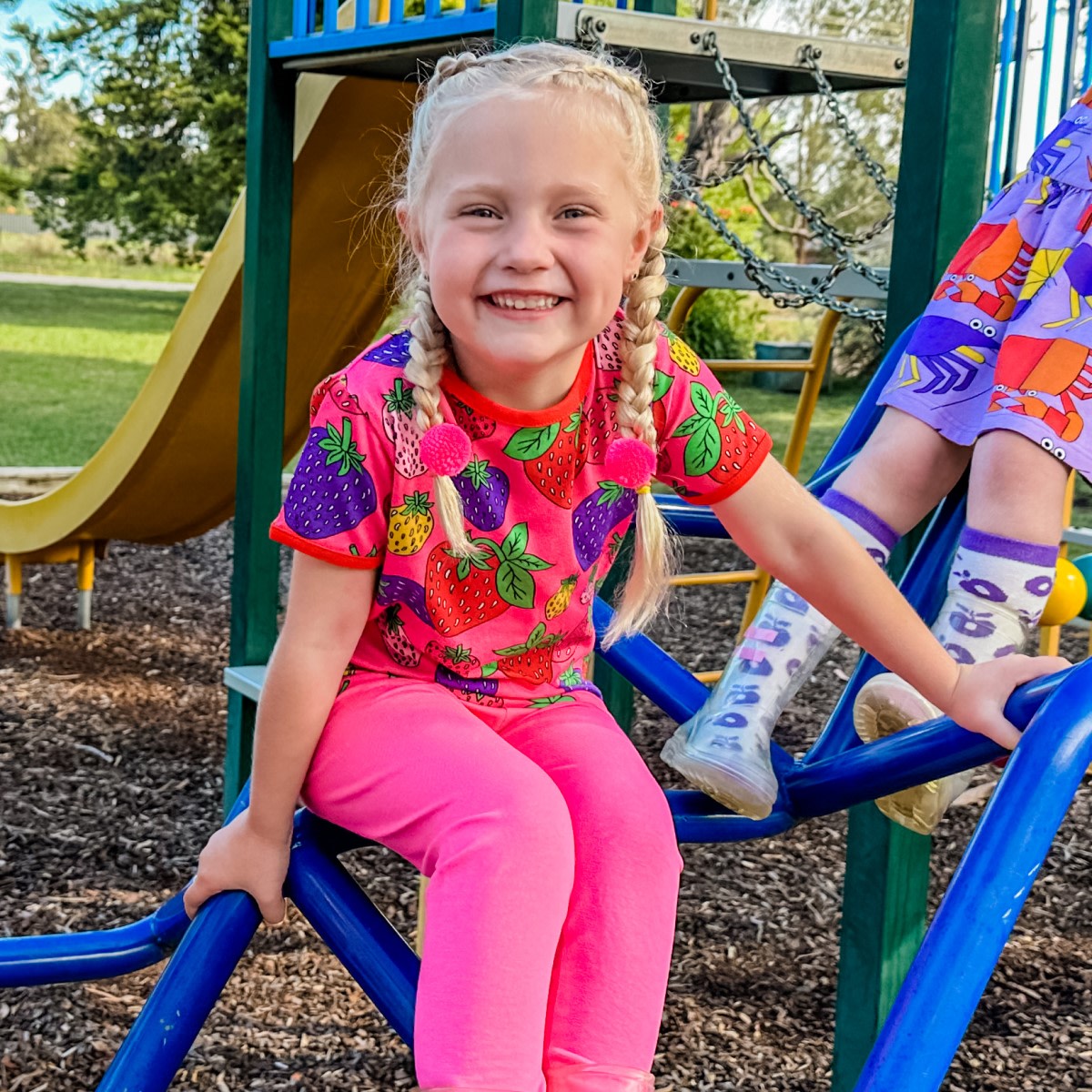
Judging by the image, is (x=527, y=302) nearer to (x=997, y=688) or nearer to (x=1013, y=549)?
(x=997, y=688)

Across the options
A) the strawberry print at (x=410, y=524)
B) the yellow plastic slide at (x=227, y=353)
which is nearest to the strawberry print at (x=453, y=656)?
the strawberry print at (x=410, y=524)

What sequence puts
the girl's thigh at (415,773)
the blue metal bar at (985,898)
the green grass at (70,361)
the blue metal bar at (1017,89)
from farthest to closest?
the green grass at (70,361) < the blue metal bar at (1017,89) < the girl's thigh at (415,773) < the blue metal bar at (985,898)

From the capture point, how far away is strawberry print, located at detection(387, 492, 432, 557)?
1.27 m

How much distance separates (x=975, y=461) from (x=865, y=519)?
14cm

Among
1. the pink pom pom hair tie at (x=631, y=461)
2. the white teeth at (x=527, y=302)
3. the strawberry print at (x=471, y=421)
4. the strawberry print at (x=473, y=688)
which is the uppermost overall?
the white teeth at (x=527, y=302)

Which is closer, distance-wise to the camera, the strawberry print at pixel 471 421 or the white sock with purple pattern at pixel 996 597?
the strawberry print at pixel 471 421

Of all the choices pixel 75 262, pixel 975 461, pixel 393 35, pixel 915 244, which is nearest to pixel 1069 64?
pixel 393 35

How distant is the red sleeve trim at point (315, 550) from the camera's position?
124 centimetres

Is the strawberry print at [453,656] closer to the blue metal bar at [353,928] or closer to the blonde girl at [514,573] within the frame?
the blonde girl at [514,573]

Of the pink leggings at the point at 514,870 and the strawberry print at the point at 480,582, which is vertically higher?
the strawberry print at the point at 480,582

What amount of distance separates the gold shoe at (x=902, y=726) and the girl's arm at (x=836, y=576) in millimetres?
149

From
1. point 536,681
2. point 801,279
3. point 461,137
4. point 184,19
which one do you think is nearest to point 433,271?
point 461,137

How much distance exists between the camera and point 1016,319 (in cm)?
177

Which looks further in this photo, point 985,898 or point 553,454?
point 553,454
